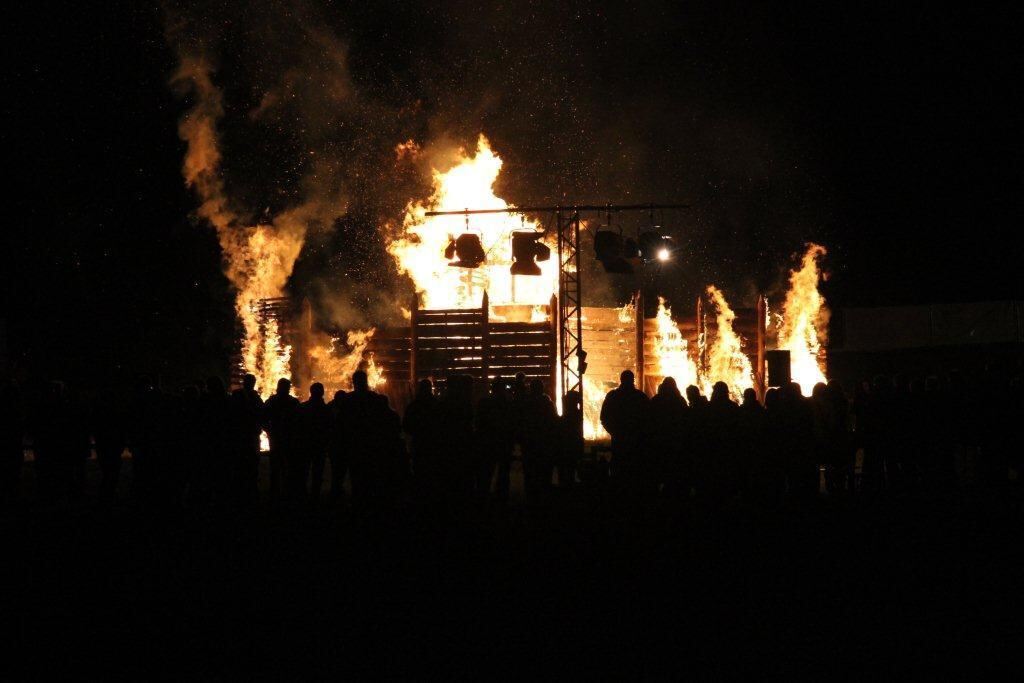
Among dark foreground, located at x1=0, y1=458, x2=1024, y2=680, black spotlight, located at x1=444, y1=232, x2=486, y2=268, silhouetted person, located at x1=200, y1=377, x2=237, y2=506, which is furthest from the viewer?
black spotlight, located at x1=444, y1=232, x2=486, y2=268

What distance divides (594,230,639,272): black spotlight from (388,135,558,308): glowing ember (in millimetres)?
7169

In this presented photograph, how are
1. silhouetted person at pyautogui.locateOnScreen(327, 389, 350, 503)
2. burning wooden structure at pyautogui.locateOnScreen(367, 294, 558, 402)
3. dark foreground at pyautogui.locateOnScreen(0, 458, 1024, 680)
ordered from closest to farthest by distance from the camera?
dark foreground at pyautogui.locateOnScreen(0, 458, 1024, 680), silhouetted person at pyautogui.locateOnScreen(327, 389, 350, 503), burning wooden structure at pyautogui.locateOnScreen(367, 294, 558, 402)

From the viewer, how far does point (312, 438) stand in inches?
508

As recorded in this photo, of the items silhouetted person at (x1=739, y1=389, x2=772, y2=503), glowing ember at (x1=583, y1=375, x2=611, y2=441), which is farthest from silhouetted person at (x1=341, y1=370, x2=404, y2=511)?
glowing ember at (x1=583, y1=375, x2=611, y2=441)

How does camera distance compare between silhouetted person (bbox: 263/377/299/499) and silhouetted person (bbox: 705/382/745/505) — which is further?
silhouetted person (bbox: 263/377/299/499)

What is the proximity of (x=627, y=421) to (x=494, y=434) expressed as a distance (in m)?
1.64

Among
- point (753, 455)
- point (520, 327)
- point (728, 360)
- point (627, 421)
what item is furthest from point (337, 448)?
point (728, 360)

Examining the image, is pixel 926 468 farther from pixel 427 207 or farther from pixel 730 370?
pixel 427 207

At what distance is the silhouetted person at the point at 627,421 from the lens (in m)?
12.5

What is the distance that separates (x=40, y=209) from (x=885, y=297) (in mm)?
32941

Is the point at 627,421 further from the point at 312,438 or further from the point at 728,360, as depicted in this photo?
the point at 728,360

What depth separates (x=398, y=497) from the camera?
11898 mm

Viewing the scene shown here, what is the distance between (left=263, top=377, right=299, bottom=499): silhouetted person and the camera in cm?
1295

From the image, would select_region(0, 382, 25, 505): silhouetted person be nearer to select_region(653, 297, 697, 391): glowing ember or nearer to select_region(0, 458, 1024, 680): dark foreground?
select_region(0, 458, 1024, 680): dark foreground
